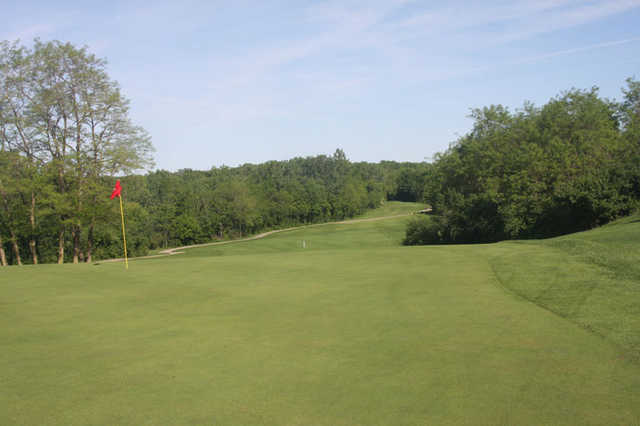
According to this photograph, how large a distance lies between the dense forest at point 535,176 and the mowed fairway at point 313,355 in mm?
17329

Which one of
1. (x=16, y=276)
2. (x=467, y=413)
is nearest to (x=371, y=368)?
(x=467, y=413)

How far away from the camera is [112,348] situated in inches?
227

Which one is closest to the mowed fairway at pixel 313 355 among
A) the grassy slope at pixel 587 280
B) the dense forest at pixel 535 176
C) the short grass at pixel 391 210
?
the grassy slope at pixel 587 280

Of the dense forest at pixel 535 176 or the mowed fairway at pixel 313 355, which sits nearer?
the mowed fairway at pixel 313 355

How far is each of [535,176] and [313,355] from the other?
102ft

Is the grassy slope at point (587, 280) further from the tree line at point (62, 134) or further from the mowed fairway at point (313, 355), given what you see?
the tree line at point (62, 134)

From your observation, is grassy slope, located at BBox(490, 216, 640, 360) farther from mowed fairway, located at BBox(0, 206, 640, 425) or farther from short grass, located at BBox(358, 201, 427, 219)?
short grass, located at BBox(358, 201, 427, 219)

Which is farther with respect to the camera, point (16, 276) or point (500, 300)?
point (16, 276)

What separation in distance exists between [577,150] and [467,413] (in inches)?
1338

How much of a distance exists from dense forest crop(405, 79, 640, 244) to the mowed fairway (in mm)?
17329

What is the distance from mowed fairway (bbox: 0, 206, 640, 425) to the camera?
12.6 ft

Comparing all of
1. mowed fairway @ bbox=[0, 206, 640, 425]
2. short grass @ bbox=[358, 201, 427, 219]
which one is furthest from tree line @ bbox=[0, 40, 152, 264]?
short grass @ bbox=[358, 201, 427, 219]

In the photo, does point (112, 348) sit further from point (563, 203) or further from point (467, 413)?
point (563, 203)

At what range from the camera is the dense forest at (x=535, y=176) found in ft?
81.3
